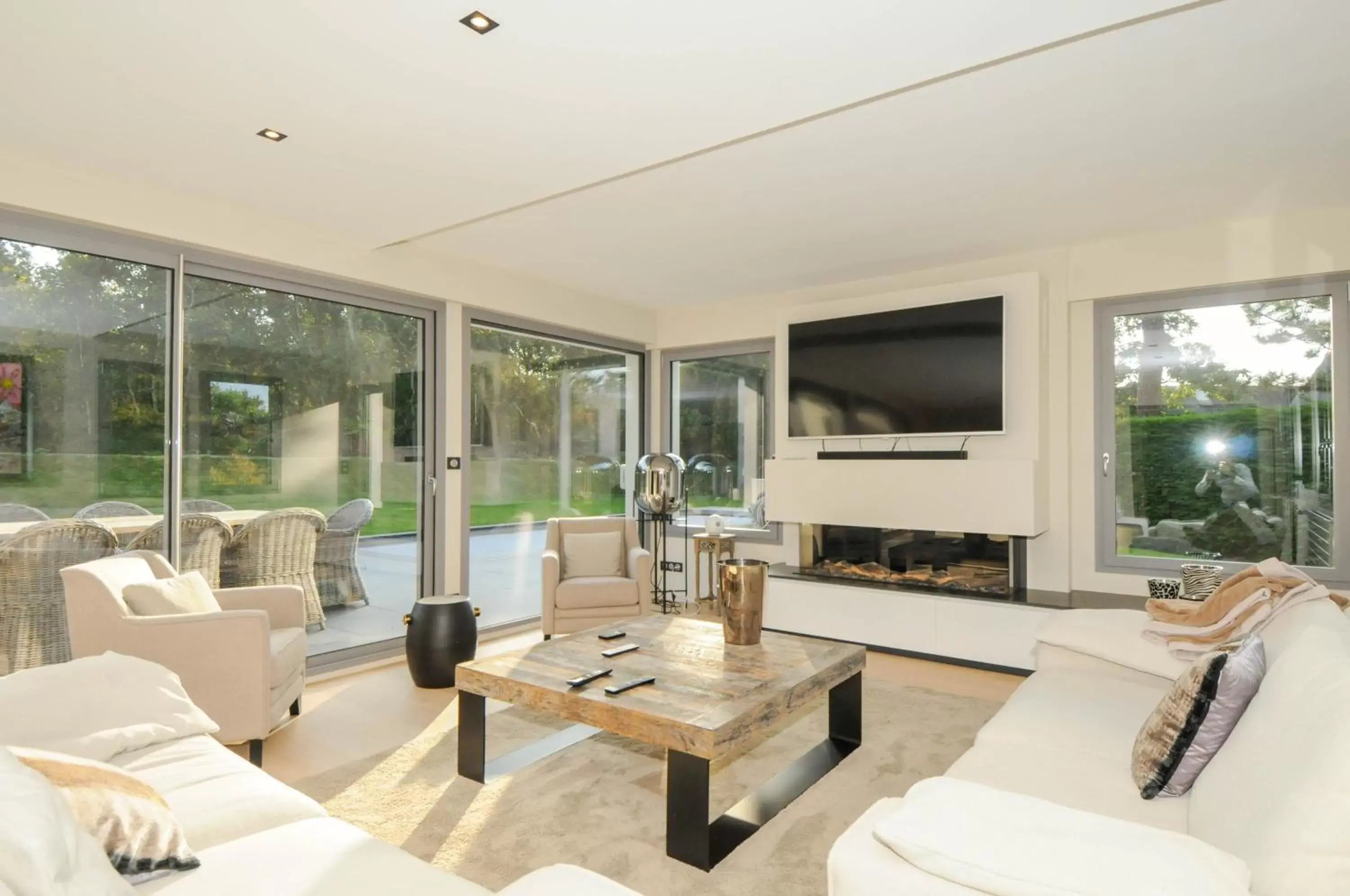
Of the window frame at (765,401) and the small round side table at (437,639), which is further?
the window frame at (765,401)

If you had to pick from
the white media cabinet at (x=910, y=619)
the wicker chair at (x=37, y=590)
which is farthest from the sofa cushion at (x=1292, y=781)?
the wicker chair at (x=37, y=590)

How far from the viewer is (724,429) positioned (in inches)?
245

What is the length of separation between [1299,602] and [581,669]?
7.22 ft

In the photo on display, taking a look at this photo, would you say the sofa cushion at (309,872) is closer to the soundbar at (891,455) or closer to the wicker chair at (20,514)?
the wicker chair at (20,514)

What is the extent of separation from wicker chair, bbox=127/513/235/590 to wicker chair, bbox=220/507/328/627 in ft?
0.15

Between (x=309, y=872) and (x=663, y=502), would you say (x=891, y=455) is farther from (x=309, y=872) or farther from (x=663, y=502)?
(x=309, y=872)

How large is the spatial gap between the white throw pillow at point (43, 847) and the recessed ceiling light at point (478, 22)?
2.00 metres

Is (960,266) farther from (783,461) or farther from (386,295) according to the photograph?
(386,295)

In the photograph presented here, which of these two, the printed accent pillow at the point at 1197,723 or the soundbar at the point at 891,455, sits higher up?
the soundbar at the point at 891,455

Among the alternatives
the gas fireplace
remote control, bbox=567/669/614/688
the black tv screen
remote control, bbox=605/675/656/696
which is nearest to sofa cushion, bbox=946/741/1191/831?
remote control, bbox=605/675/656/696

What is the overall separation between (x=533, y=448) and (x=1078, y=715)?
4.14 metres

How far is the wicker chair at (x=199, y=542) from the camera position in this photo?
360cm

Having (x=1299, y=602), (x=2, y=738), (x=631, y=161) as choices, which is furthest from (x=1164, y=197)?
(x=2, y=738)

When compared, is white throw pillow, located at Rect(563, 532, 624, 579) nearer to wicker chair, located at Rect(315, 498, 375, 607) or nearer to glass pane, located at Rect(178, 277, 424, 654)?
glass pane, located at Rect(178, 277, 424, 654)
